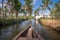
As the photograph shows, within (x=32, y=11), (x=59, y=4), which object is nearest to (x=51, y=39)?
(x=59, y=4)

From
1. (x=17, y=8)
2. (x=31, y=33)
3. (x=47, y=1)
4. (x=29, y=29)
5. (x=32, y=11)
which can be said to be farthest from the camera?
(x=32, y=11)

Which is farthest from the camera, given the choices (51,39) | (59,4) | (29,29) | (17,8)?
(17,8)

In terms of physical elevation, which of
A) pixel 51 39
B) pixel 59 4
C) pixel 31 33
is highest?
pixel 59 4

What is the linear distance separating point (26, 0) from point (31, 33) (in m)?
51.8

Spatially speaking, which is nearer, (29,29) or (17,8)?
(29,29)

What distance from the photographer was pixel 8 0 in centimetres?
4688

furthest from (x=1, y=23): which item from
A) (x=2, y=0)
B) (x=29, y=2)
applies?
(x=29, y=2)

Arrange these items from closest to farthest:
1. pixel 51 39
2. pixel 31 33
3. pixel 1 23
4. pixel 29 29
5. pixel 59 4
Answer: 1. pixel 31 33
2. pixel 29 29
3. pixel 51 39
4. pixel 1 23
5. pixel 59 4

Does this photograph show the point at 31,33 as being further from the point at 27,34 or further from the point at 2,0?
the point at 2,0

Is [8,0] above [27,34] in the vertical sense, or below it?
above

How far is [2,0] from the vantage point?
41.4 m

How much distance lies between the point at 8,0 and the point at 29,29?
1322 inches

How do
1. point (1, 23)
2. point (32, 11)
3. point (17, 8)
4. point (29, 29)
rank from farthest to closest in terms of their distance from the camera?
1. point (32, 11)
2. point (17, 8)
3. point (1, 23)
4. point (29, 29)

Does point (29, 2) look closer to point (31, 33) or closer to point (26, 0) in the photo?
point (26, 0)
